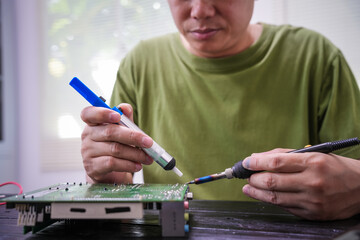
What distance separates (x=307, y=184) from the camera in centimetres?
45

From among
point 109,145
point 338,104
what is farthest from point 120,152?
point 338,104

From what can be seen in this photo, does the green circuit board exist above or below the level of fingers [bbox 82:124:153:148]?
below

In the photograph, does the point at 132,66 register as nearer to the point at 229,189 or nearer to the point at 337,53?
the point at 229,189

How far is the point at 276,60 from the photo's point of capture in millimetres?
895

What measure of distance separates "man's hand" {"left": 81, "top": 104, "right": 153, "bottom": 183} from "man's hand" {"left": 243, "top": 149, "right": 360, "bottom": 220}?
0.24m

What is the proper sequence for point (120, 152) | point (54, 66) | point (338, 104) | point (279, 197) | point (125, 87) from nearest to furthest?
1. point (279, 197)
2. point (120, 152)
3. point (338, 104)
4. point (125, 87)
5. point (54, 66)

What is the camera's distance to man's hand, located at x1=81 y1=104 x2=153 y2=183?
550mm

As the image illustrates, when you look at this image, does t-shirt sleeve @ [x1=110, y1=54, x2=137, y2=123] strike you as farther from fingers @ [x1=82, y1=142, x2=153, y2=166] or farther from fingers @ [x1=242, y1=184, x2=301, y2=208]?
fingers @ [x1=242, y1=184, x2=301, y2=208]

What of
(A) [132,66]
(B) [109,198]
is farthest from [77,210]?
(A) [132,66]

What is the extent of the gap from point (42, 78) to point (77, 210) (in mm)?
2122

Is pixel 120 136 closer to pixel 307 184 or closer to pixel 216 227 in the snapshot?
pixel 216 227

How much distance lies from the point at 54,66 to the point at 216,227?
7.15 ft

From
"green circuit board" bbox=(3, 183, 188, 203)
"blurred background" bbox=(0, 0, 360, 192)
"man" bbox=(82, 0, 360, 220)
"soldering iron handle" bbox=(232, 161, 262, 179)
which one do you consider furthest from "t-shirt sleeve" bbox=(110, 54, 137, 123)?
"blurred background" bbox=(0, 0, 360, 192)

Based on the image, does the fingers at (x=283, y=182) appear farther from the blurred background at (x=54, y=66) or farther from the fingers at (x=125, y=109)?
the blurred background at (x=54, y=66)
